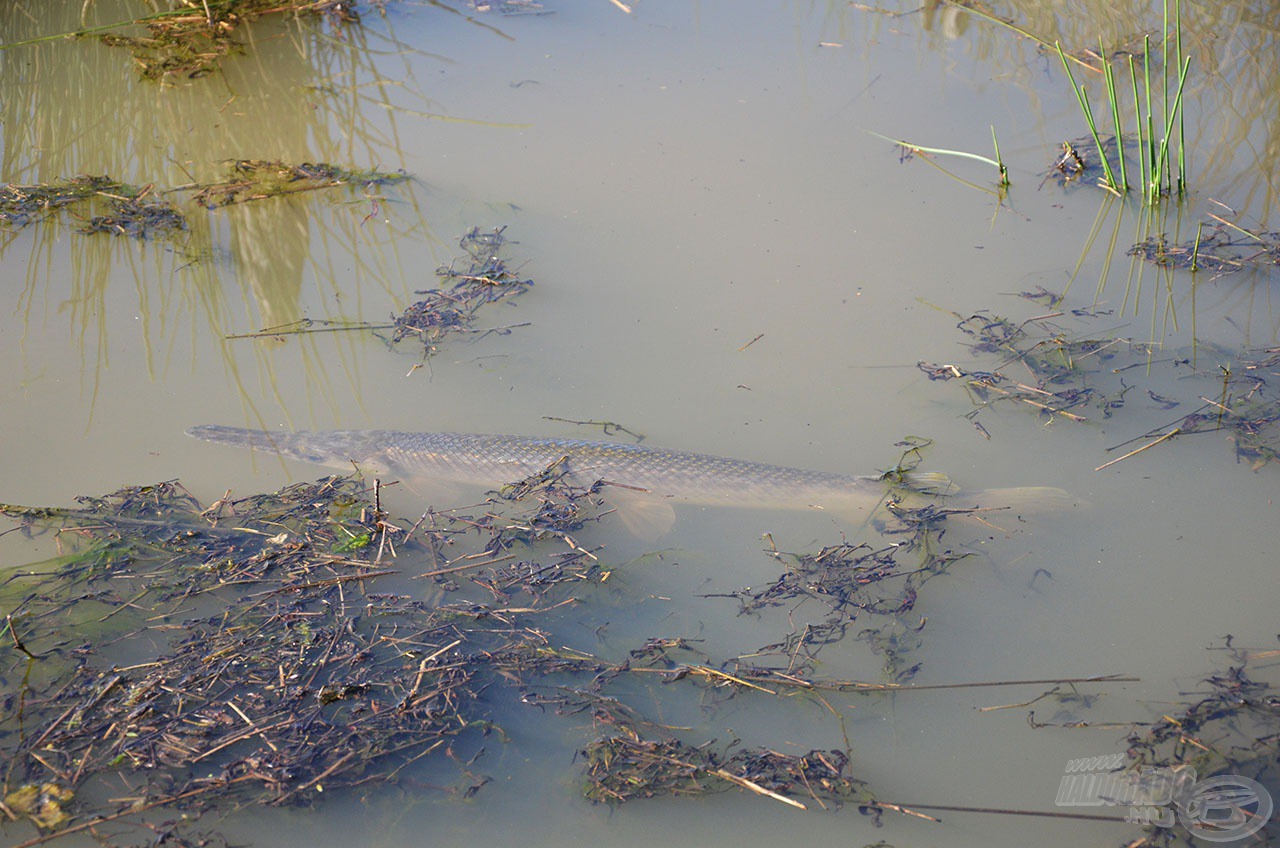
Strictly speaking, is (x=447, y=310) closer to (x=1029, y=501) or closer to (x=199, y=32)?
(x=1029, y=501)

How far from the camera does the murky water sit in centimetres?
309

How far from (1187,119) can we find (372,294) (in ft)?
17.3

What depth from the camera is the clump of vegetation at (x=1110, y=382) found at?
157 inches

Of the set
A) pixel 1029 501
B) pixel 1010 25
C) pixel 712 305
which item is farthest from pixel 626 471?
pixel 1010 25

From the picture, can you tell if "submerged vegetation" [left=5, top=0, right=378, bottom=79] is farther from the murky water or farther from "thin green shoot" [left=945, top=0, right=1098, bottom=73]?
"thin green shoot" [left=945, top=0, right=1098, bottom=73]

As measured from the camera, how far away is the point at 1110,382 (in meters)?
4.27

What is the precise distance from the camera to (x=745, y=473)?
12.9 feet

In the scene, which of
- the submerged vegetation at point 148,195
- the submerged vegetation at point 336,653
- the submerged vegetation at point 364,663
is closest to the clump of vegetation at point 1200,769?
the submerged vegetation at point 364,663

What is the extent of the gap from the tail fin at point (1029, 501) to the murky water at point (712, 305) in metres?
0.10

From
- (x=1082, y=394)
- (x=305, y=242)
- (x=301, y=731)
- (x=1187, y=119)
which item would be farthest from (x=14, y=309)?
(x=1187, y=119)

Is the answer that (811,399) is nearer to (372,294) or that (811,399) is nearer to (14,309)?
(372,294)

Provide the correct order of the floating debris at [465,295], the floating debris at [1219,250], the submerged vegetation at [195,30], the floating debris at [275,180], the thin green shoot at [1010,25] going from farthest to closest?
1. the submerged vegetation at [195,30]
2. the thin green shoot at [1010,25]
3. the floating debris at [275,180]
4. the floating debris at [1219,250]
5. the floating debris at [465,295]

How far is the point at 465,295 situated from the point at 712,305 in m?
1.33

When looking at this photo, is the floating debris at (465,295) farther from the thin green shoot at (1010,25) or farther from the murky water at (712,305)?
the thin green shoot at (1010,25)
